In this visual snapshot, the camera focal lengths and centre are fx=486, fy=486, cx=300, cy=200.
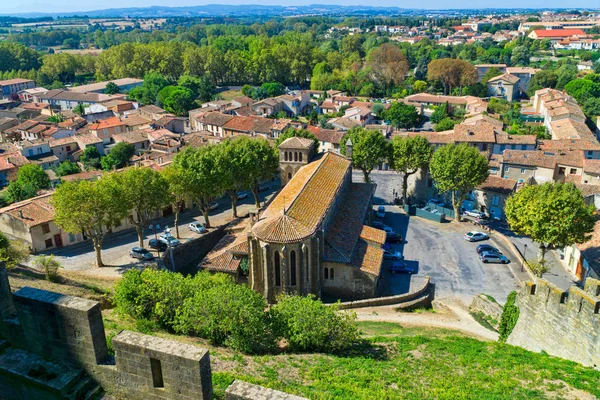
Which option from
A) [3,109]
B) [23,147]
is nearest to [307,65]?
[3,109]

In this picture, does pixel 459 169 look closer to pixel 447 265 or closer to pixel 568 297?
pixel 447 265

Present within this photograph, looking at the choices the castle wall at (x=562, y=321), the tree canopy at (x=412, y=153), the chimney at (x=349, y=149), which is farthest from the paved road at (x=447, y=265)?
the castle wall at (x=562, y=321)

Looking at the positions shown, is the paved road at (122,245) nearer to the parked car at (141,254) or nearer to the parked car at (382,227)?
the parked car at (141,254)

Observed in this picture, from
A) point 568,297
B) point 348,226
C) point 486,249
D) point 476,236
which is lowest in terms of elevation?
point 476,236

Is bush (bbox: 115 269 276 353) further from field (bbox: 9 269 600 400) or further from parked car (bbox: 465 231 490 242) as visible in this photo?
parked car (bbox: 465 231 490 242)

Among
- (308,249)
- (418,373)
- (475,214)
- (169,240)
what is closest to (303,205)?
(308,249)
